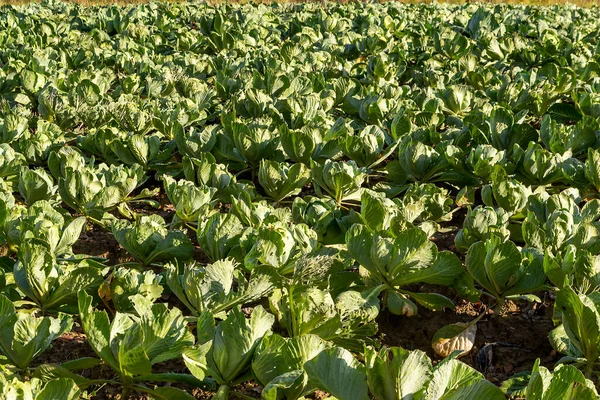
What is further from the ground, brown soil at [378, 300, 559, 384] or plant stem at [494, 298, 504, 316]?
plant stem at [494, 298, 504, 316]

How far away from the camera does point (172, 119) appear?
371 cm

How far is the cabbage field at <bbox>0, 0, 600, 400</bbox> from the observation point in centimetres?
171

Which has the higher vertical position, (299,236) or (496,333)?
(299,236)

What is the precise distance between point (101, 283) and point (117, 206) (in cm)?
92

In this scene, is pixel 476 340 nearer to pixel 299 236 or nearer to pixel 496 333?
pixel 496 333

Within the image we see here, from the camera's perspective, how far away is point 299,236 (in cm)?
221

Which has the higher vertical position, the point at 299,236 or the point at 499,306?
the point at 299,236

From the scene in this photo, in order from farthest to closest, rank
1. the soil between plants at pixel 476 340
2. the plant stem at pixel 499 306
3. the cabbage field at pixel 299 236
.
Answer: the plant stem at pixel 499 306
the soil between plants at pixel 476 340
the cabbage field at pixel 299 236

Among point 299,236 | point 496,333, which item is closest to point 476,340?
point 496,333

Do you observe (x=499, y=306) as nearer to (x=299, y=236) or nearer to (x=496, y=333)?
(x=496, y=333)

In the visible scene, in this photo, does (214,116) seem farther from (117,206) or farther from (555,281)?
(555,281)

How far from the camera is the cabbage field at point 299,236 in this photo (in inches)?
67.3

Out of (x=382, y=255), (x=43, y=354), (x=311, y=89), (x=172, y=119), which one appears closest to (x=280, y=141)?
(x=172, y=119)

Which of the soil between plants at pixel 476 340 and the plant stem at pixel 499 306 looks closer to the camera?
the soil between plants at pixel 476 340
